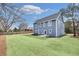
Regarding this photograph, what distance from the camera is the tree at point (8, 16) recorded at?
1.78m

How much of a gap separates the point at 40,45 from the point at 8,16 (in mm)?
332

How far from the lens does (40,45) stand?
178 cm

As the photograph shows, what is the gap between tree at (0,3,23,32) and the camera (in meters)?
1.78

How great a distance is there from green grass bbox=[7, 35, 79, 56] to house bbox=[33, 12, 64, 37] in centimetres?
5

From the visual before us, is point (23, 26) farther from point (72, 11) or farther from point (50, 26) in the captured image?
point (72, 11)

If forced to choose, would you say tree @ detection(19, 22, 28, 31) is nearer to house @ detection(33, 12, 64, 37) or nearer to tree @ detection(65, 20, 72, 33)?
house @ detection(33, 12, 64, 37)

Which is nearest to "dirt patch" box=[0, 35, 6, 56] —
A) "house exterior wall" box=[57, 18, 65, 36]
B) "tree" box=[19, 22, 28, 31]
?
"tree" box=[19, 22, 28, 31]

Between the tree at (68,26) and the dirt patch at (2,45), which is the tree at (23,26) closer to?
the dirt patch at (2,45)

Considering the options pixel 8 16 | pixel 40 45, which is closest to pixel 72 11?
pixel 40 45

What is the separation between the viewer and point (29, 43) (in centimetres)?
178

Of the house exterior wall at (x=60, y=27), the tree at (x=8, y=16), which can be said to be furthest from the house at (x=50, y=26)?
the tree at (x=8, y=16)

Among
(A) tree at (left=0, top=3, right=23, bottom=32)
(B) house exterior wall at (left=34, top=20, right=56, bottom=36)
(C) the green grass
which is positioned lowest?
(C) the green grass

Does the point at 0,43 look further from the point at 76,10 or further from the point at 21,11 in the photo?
the point at 76,10

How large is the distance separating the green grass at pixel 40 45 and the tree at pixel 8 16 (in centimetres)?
9
